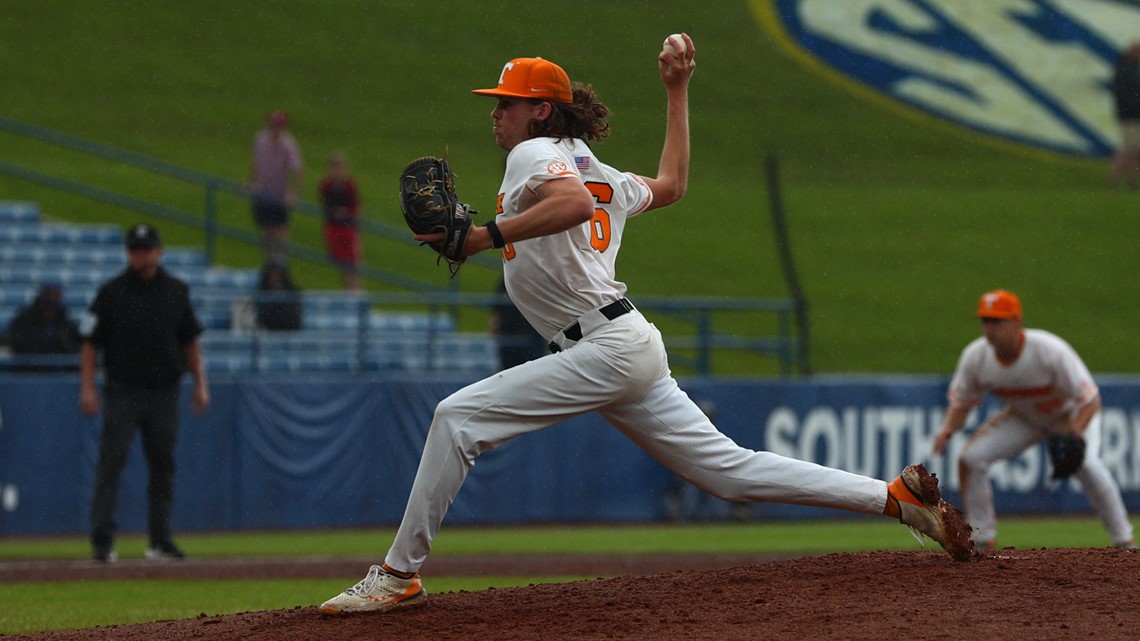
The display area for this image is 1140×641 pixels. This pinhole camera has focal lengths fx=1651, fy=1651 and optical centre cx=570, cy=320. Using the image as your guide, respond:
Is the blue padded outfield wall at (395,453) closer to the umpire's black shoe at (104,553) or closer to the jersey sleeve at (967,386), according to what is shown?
the umpire's black shoe at (104,553)

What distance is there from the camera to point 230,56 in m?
34.2

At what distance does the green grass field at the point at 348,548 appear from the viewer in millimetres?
8305

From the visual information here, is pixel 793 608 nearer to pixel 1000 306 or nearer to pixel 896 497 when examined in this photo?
pixel 896 497

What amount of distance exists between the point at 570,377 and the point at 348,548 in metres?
7.08

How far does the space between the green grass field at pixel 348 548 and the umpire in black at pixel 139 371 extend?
896 mm

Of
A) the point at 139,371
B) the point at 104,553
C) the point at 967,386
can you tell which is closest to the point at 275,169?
the point at 139,371

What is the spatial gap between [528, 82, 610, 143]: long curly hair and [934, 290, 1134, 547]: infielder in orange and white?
206 inches

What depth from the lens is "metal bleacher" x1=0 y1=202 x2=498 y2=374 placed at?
16359 millimetres

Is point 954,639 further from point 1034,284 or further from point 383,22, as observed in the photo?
point 383,22

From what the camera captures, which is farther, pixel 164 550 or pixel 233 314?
pixel 233 314

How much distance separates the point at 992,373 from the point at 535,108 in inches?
231

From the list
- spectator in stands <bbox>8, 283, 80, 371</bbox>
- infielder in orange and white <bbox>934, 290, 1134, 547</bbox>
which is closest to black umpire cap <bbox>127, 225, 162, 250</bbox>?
spectator in stands <bbox>8, 283, 80, 371</bbox>

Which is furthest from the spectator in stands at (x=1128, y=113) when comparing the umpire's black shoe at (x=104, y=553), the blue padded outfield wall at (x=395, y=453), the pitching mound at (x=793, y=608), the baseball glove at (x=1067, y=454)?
the pitching mound at (x=793, y=608)

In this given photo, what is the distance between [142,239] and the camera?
11297 mm
